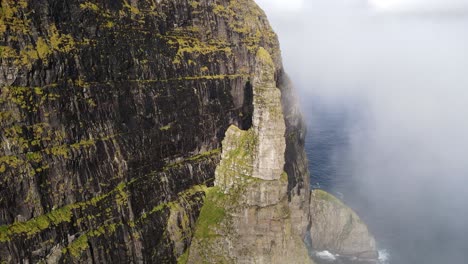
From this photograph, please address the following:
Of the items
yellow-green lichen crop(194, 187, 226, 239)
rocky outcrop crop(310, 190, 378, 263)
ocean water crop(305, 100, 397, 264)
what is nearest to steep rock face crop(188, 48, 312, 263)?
yellow-green lichen crop(194, 187, 226, 239)

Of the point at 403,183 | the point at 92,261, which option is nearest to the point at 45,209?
the point at 92,261

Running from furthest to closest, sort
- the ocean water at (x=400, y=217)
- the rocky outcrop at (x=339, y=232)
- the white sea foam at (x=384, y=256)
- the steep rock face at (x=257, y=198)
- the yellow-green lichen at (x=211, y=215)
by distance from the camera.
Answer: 1. the ocean water at (x=400, y=217)
2. the white sea foam at (x=384, y=256)
3. the rocky outcrop at (x=339, y=232)
4. the yellow-green lichen at (x=211, y=215)
5. the steep rock face at (x=257, y=198)

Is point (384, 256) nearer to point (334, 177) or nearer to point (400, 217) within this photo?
point (400, 217)

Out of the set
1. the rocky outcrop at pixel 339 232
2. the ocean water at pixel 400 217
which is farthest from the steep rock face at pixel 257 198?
the ocean water at pixel 400 217

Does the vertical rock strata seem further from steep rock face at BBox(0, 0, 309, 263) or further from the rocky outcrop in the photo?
the rocky outcrop

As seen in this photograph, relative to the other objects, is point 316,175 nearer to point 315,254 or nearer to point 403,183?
point 403,183

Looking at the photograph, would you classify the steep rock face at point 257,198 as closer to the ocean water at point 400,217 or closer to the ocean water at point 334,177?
the ocean water at point 334,177
